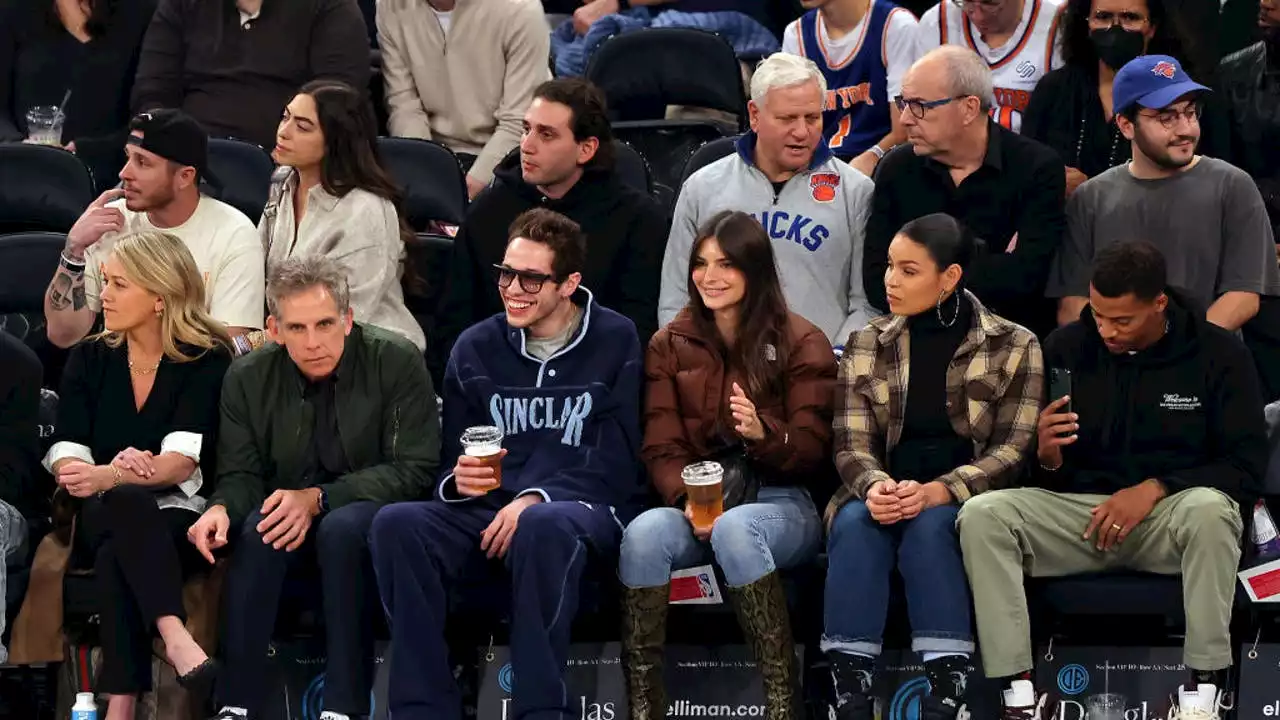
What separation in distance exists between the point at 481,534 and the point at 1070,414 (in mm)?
1579

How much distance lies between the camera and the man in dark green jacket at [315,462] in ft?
17.3

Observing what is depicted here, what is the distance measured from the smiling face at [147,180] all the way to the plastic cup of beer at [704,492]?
196 cm

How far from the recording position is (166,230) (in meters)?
6.23

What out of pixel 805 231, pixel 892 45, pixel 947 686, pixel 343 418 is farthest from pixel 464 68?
pixel 947 686

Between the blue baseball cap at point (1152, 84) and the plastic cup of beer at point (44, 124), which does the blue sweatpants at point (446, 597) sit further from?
the plastic cup of beer at point (44, 124)

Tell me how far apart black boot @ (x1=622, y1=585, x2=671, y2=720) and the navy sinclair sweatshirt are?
33 centimetres

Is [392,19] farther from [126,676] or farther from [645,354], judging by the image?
[126,676]

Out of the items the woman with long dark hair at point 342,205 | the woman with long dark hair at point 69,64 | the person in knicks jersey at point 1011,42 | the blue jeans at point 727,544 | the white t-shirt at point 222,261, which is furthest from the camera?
the woman with long dark hair at point 69,64

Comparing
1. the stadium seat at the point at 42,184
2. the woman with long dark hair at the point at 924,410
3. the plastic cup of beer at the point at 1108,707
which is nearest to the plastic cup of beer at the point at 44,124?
the stadium seat at the point at 42,184

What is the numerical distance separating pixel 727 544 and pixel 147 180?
7.30 ft

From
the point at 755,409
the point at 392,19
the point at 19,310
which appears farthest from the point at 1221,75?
the point at 19,310

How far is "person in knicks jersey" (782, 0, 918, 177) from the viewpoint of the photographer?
705 centimetres

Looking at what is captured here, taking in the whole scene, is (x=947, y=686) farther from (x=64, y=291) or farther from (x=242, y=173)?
(x=242, y=173)

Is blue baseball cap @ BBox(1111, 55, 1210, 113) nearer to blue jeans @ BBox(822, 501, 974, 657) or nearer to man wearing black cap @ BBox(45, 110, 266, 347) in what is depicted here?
blue jeans @ BBox(822, 501, 974, 657)
